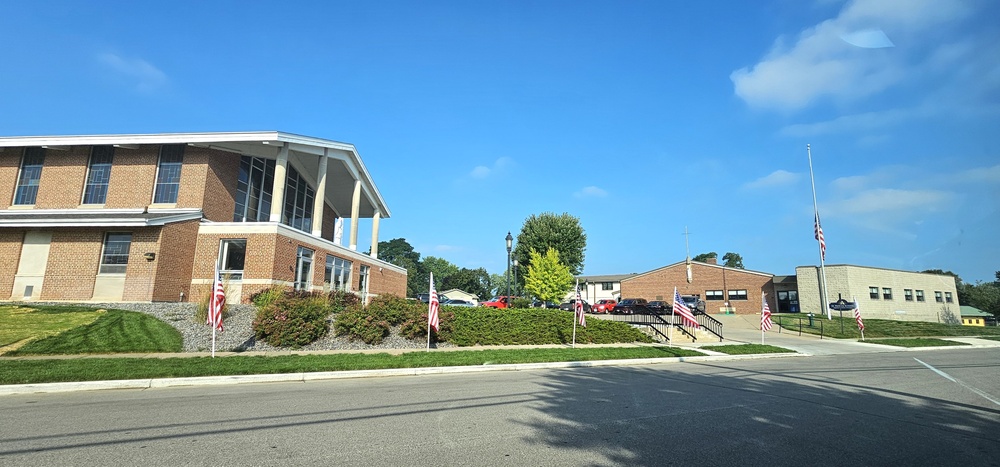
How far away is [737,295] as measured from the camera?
50344mm

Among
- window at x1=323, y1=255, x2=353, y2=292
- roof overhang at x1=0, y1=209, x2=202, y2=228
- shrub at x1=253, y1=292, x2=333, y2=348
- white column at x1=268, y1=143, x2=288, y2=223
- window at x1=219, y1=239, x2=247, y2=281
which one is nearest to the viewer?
shrub at x1=253, y1=292, x2=333, y2=348

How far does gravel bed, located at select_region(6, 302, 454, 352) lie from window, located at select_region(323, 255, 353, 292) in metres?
7.17

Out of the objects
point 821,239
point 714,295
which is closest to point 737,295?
point 714,295

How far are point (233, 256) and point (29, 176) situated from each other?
14.0m

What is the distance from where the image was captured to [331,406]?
24.8 feet

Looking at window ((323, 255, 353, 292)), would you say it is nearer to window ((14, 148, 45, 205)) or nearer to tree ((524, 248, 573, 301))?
window ((14, 148, 45, 205))

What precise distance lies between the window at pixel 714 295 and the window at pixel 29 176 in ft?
180

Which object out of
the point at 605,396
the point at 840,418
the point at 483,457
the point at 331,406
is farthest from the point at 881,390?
the point at 331,406

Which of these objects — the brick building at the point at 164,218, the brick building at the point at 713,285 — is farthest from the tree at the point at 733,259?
the brick building at the point at 164,218

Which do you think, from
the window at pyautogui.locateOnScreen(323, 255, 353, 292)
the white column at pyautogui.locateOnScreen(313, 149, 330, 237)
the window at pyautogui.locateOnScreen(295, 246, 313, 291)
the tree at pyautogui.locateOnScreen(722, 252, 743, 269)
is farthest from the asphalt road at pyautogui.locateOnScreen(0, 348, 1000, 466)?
the tree at pyautogui.locateOnScreen(722, 252, 743, 269)

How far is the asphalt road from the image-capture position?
196 inches

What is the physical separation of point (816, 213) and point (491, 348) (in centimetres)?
3209

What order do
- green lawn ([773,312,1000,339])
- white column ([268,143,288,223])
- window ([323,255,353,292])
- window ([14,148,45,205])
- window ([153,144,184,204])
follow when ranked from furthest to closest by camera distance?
1. green lawn ([773,312,1000,339])
2. window ([323,255,353,292])
3. window ([14,148,45,205])
4. window ([153,144,184,204])
5. white column ([268,143,288,223])

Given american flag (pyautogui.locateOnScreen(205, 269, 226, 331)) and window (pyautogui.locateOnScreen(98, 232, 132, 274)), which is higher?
window (pyautogui.locateOnScreen(98, 232, 132, 274))
